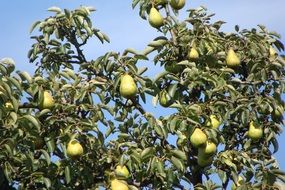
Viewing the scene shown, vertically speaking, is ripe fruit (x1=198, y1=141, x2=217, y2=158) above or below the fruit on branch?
below

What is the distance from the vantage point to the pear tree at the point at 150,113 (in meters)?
5.96

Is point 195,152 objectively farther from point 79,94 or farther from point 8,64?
point 8,64

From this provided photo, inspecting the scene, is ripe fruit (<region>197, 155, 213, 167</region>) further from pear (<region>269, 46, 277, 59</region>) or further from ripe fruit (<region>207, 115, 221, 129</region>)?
pear (<region>269, 46, 277, 59</region>)

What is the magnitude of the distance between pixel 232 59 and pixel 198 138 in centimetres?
125

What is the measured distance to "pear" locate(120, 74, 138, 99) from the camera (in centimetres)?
619

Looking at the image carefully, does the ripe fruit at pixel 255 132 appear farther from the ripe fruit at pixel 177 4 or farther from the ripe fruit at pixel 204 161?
Result: the ripe fruit at pixel 177 4

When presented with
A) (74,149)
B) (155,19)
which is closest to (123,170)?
(74,149)

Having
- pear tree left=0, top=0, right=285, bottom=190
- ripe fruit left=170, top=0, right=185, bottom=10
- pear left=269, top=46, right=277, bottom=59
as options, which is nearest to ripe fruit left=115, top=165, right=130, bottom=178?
pear tree left=0, top=0, right=285, bottom=190

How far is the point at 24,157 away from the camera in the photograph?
5.80 m

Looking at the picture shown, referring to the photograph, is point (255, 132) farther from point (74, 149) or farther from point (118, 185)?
point (74, 149)

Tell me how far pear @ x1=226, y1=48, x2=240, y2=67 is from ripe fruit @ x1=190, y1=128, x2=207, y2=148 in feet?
3.73

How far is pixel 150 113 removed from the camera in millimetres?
6633

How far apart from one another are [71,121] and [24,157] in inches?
20.4

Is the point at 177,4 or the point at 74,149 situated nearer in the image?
the point at 74,149
